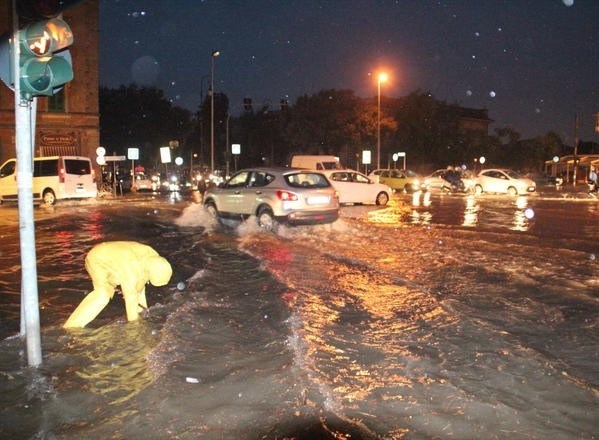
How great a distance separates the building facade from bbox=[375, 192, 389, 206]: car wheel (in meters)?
22.0

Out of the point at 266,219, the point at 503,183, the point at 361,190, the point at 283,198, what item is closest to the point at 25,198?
the point at 283,198

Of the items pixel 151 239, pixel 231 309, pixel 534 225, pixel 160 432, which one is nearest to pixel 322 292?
pixel 231 309

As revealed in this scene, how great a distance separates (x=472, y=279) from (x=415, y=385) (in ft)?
14.8

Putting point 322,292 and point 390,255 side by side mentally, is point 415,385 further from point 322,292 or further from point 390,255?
point 390,255

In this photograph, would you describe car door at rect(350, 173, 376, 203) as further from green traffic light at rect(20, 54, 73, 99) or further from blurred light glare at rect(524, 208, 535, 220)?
green traffic light at rect(20, 54, 73, 99)

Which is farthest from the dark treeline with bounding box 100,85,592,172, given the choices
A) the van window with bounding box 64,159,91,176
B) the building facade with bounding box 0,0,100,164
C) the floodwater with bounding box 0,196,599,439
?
the floodwater with bounding box 0,196,599,439

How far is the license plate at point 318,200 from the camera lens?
13836 mm

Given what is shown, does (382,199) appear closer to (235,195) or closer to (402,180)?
(235,195)

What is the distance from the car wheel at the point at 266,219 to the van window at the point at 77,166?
14.3 m

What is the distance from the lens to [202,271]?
938 centimetres

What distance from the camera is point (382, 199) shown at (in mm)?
24359

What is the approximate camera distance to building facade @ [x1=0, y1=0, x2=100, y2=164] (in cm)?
3672

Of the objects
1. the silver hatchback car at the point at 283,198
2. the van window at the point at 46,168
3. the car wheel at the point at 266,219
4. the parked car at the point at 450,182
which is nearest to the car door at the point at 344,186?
the silver hatchback car at the point at 283,198

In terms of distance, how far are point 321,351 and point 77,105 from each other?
3637 centimetres
